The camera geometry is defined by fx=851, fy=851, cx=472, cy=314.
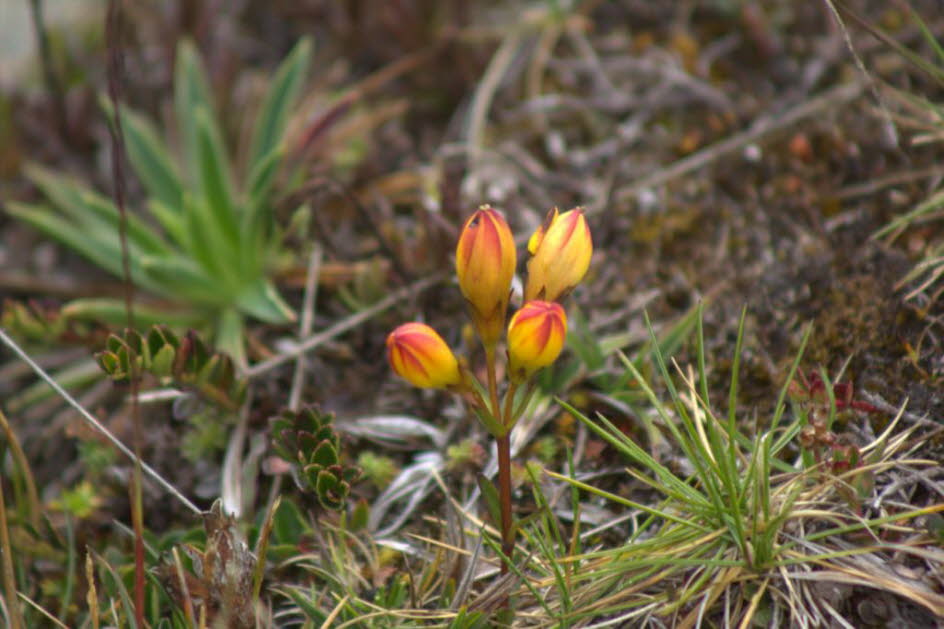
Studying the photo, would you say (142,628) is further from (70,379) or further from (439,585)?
(70,379)

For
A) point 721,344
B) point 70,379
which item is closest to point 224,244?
point 70,379

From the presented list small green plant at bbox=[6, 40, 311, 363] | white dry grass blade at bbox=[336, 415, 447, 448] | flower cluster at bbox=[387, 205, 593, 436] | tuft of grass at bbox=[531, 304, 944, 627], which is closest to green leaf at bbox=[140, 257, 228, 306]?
small green plant at bbox=[6, 40, 311, 363]

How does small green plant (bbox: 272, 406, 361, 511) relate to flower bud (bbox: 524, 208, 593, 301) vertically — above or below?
below

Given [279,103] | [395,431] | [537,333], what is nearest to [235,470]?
[395,431]

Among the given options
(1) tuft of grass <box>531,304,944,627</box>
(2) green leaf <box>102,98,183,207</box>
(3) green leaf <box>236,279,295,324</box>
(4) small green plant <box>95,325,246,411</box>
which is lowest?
(1) tuft of grass <box>531,304,944,627</box>

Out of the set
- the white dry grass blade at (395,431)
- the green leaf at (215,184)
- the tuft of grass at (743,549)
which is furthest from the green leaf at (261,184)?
the tuft of grass at (743,549)

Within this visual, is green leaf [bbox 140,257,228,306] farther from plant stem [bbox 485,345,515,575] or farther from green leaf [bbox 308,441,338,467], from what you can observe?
plant stem [bbox 485,345,515,575]
